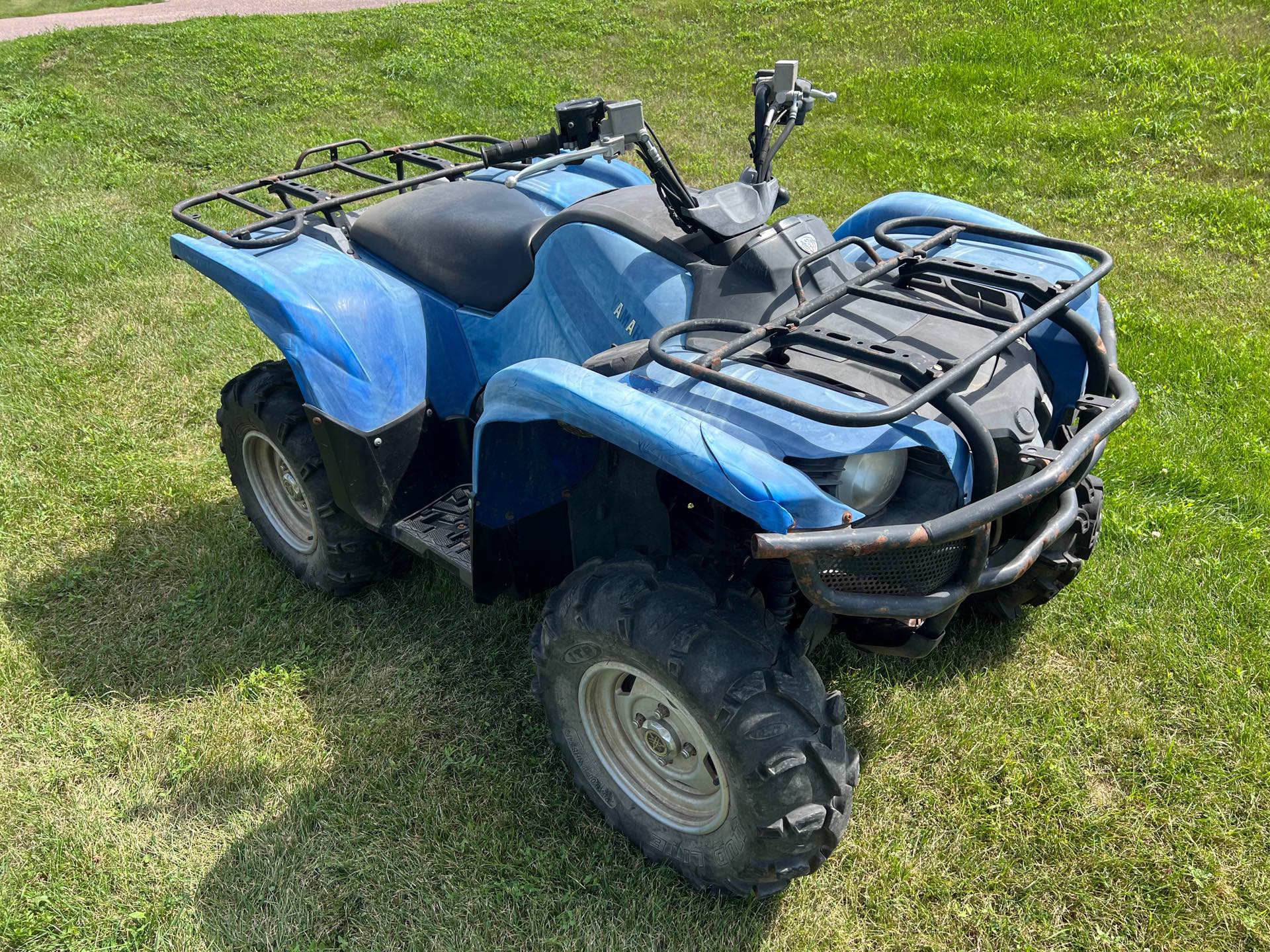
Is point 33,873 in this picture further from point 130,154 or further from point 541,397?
point 130,154

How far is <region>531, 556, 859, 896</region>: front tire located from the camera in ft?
7.76

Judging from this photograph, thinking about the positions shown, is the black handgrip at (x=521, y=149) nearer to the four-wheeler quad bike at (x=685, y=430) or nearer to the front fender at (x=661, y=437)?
the four-wheeler quad bike at (x=685, y=430)

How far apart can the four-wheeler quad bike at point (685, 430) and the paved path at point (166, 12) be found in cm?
1177

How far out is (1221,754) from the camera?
3.10m

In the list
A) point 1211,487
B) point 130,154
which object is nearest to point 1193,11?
point 1211,487

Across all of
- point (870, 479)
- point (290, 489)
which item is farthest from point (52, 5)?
point (870, 479)

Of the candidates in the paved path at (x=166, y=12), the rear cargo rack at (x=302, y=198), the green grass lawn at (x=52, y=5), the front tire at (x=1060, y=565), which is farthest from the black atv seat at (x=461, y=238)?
the green grass lawn at (x=52, y=5)

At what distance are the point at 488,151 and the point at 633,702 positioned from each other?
181 cm

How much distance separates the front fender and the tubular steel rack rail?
6 cm

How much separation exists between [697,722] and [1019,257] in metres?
1.78

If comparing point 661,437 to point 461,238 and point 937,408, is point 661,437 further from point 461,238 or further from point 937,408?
point 461,238

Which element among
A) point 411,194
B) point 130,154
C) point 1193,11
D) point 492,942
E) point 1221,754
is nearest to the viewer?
point 492,942

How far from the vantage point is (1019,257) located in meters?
3.12

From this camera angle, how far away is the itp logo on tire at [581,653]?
2.61m
